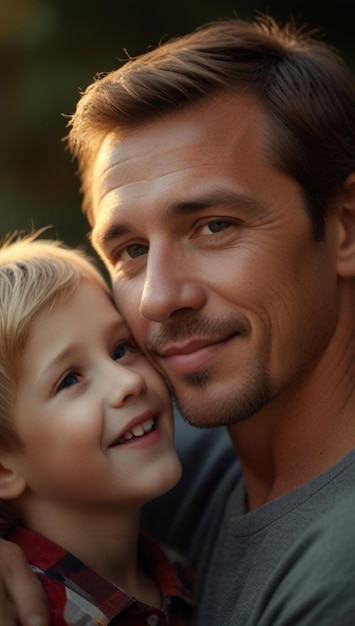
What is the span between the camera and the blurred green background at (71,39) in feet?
12.7

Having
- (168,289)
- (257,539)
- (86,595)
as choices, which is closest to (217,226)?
(168,289)

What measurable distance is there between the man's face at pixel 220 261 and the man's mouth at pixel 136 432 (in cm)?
12

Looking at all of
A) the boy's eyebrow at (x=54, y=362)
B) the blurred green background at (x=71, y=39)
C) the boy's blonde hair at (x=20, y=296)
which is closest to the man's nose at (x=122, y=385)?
the boy's eyebrow at (x=54, y=362)

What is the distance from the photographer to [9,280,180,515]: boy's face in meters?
2.65

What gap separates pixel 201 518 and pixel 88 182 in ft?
3.84

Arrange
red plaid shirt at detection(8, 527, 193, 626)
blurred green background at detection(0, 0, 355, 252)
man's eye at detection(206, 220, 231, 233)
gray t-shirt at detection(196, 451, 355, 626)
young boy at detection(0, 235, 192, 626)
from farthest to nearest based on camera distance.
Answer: blurred green background at detection(0, 0, 355, 252)
man's eye at detection(206, 220, 231, 233)
young boy at detection(0, 235, 192, 626)
red plaid shirt at detection(8, 527, 193, 626)
gray t-shirt at detection(196, 451, 355, 626)

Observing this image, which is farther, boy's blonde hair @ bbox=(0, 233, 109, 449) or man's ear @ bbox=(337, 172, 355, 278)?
man's ear @ bbox=(337, 172, 355, 278)

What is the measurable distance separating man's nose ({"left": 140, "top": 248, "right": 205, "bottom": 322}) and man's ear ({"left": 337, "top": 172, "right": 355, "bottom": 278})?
17.9 inches

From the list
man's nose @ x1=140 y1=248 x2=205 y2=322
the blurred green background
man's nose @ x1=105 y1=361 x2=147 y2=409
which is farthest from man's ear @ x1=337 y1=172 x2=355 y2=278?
the blurred green background

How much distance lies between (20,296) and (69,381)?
0.86 feet

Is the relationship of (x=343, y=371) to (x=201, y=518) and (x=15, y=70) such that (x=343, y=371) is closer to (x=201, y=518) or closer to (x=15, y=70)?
(x=201, y=518)

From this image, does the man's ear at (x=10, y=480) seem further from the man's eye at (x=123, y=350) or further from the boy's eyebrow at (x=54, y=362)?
the man's eye at (x=123, y=350)

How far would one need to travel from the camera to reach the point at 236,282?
2.71 m

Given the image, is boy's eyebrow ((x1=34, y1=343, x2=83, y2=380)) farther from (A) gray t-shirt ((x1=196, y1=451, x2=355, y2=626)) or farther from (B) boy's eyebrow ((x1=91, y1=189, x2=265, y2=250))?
(A) gray t-shirt ((x1=196, y1=451, x2=355, y2=626))
